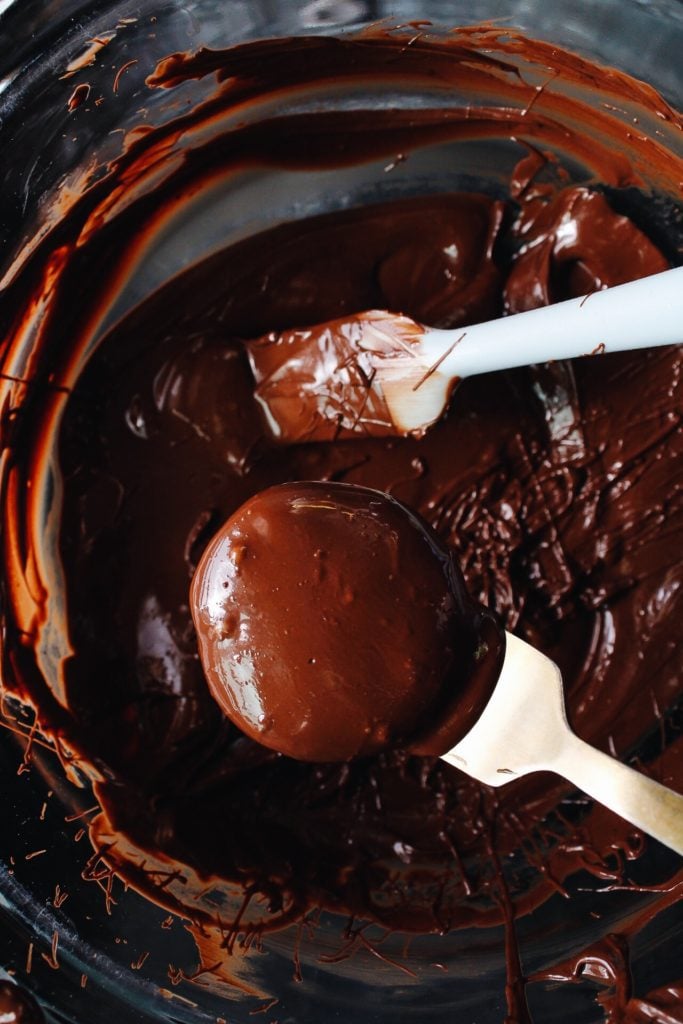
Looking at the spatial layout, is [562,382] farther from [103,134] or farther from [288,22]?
[103,134]

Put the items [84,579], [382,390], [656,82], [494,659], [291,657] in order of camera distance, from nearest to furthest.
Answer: [291,657]
[494,659]
[656,82]
[382,390]
[84,579]

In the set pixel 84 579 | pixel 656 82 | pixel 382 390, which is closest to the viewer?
pixel 656 82

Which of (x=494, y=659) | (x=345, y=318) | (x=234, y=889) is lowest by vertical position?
(x=234, y=889)

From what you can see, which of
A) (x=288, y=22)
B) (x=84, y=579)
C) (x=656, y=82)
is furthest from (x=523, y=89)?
(x=84, y=579)

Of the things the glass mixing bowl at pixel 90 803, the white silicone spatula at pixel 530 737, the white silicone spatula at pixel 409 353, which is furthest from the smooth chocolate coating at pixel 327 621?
the glass mixing bowl at pixel 90 803

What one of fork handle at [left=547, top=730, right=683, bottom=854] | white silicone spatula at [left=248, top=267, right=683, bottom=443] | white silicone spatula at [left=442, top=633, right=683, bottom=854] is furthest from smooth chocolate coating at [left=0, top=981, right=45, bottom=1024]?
white silicone spatula at [left=248, top=267, right=683, bottom=443]

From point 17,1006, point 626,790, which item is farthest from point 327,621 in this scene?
point 17,1006

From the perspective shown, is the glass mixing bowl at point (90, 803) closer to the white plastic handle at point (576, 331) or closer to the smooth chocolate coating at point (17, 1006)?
the smooth chocolate coating at point (17, 1006)
